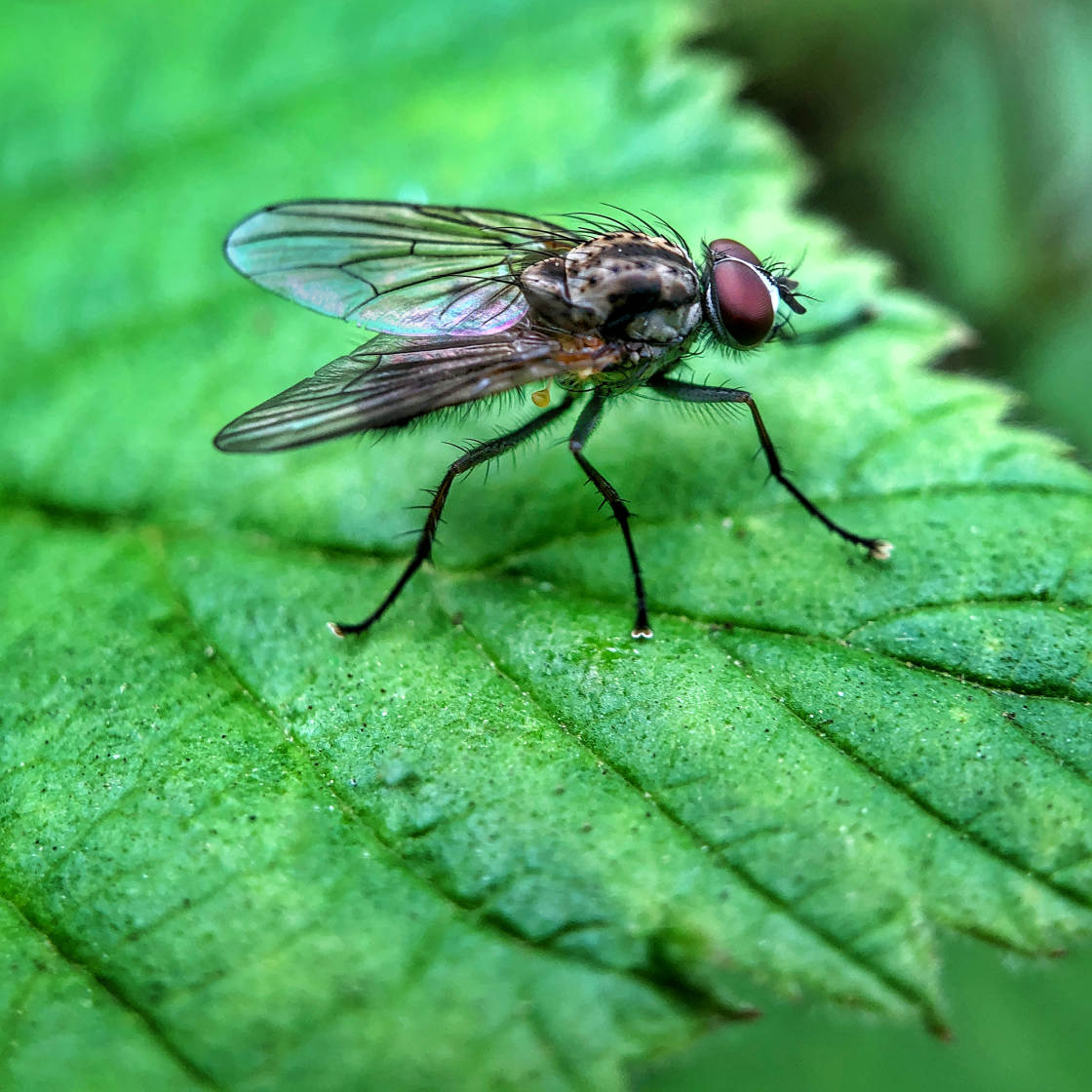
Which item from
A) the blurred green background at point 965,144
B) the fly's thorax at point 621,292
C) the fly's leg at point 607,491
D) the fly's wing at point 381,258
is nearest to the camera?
the fly's leg at point 607,491

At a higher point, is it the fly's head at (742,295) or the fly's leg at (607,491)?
the fly's head at (742,295)

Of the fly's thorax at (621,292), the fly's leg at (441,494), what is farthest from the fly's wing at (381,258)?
the fly's leg at (441,494)

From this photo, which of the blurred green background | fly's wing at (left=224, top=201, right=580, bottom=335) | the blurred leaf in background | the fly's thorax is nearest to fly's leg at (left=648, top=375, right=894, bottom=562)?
the fly's thorax

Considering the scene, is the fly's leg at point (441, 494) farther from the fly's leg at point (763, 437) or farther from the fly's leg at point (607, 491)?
the fly's leg at point (763, 437)

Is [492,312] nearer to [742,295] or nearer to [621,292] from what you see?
[621,292]

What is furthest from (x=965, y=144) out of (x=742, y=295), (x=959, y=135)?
(x=742, y=295)

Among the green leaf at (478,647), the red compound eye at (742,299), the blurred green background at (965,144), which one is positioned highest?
the blurred green background at (965,144)

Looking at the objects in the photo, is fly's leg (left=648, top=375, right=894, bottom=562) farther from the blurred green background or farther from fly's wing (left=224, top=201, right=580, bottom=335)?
the blurred green background
